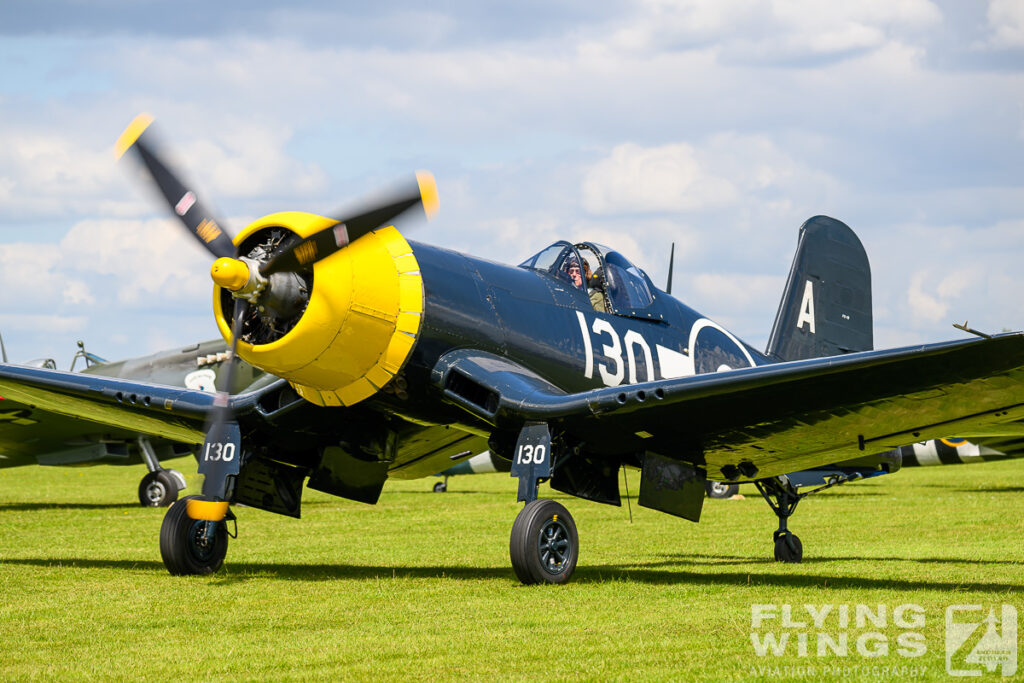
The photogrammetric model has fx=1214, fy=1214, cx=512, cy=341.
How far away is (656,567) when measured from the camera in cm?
1159

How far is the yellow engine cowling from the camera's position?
8703 mm

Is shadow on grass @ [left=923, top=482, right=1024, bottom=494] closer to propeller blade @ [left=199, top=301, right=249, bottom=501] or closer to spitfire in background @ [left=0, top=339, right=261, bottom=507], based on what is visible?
spitfire in background @ [left=0, top=339, right=261, bottom=507]

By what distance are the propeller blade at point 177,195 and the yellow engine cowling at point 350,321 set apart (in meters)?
0.18

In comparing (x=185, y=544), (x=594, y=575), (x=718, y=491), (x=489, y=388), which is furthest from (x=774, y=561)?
(x=718, y=491)

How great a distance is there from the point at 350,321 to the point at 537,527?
2156mm

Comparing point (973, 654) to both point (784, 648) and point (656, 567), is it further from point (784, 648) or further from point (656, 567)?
point (656, 567)

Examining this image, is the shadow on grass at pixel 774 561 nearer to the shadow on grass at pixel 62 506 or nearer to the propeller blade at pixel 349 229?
the propeller blade at pixel 349 229

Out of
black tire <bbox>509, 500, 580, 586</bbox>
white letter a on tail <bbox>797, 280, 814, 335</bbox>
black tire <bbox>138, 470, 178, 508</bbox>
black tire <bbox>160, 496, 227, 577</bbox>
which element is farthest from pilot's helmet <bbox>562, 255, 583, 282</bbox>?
black tire <bbox>138, 470, 178, 508</bbox>

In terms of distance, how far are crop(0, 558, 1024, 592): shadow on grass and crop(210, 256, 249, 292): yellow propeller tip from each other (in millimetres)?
2853

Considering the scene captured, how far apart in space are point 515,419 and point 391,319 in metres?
1.31

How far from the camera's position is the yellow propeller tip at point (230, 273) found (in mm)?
8234

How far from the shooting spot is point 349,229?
8625mm

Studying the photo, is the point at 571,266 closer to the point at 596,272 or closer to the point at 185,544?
the point at 596,272

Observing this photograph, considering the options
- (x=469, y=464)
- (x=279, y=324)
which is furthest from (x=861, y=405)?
(x=469, y=464)
